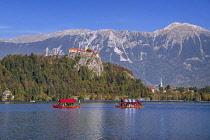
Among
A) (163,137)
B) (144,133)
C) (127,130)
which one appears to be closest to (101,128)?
(127,130)

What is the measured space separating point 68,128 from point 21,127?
1352 cm

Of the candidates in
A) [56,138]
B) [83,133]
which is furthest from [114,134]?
[56,138]

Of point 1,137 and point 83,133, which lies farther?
point 83,133

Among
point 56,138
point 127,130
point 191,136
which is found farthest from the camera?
point 127,130

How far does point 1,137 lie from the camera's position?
86.3m

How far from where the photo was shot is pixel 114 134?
9281 centimetres

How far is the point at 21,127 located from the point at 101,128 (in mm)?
22332

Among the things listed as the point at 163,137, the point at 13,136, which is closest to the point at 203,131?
the point at 163,137

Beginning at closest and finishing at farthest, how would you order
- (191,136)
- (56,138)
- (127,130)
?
1. (56,138)
2. (191,136)
3. (127,130)

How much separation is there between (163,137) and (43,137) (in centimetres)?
2819

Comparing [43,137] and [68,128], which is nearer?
[43,137]

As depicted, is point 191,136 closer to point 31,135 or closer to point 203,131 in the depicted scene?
point 203,131

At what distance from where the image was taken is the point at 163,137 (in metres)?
89.0

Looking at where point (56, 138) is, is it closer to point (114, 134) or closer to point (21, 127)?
point (114, 134)
